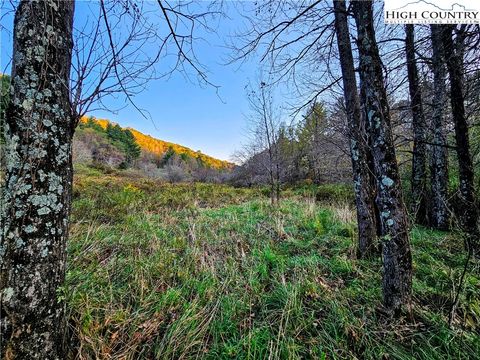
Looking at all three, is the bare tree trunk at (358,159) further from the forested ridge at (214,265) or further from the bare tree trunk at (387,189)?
the bare tree trunk at (387,189)

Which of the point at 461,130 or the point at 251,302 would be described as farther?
the point at 461,130

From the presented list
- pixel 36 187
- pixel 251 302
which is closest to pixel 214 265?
pixel 251 302

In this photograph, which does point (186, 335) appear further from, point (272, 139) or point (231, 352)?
point (272, 139)

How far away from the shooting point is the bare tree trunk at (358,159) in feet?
10.6

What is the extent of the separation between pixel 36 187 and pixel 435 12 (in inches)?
209

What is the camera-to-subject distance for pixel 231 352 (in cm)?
165

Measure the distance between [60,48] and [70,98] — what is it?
30 cm

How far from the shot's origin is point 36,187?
1.29 metres

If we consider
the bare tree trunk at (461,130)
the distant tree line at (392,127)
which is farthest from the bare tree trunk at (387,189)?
the bare tree trunk at (461,130)

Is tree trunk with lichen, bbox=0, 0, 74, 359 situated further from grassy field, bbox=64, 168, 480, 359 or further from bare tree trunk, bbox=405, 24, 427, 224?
bare tree trunk, bbox=405, 24, 427, 224

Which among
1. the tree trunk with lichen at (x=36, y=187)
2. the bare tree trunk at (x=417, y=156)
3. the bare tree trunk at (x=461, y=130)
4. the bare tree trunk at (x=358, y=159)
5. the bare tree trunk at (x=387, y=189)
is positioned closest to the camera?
the tree trunk with lichen at (x=36, y=187)

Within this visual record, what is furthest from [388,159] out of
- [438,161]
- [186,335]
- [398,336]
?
[438,161]

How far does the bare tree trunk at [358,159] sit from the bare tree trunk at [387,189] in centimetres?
124

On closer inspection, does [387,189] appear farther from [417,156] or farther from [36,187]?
[417,156]
